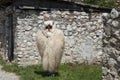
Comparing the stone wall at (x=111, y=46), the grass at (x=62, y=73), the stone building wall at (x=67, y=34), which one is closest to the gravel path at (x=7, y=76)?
the grass at (x=62, y=73)

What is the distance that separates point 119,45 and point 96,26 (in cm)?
790

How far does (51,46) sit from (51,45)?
32 millimetres

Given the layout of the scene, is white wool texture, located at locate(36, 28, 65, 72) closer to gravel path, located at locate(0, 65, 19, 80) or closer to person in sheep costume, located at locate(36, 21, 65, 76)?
person in sheep costume, located at locate(36, 21, 65, 76)

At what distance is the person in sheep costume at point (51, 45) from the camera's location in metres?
11.3

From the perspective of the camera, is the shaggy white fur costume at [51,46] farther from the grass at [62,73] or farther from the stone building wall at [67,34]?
the stone building wall at [67,34]

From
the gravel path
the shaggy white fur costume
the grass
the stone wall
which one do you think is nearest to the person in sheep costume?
the shaggy white fur costume

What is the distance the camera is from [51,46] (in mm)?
11336

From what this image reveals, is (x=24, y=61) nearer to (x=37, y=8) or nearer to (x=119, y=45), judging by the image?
(x=37, y=8)

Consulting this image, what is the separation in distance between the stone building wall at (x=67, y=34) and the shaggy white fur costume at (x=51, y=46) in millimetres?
3230

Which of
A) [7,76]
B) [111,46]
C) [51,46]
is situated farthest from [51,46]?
[111,46]

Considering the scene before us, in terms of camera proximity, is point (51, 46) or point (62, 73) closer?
point (51, 46)

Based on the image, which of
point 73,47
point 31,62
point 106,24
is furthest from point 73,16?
point 106,24

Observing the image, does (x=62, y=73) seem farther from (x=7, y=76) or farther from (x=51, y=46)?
(x=7, y=76)

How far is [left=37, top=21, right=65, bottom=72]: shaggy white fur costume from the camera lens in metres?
11.3
